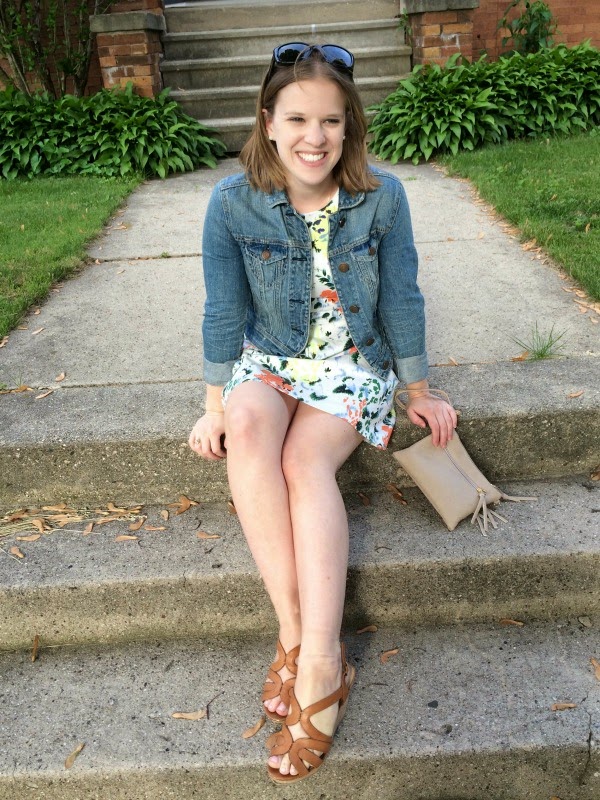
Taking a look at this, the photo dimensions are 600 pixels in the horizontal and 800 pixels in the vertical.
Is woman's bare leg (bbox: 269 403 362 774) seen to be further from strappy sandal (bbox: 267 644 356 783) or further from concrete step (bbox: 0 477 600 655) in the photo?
concrete step (bbox: 0 477 600 655)

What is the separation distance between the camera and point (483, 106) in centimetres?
593

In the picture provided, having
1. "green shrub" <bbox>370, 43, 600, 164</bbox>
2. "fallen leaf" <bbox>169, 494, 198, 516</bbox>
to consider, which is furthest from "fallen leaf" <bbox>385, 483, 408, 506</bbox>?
"green shrub" <bbox>370, 43, 600, 164</bbox>

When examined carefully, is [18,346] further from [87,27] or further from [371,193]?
[87,27]

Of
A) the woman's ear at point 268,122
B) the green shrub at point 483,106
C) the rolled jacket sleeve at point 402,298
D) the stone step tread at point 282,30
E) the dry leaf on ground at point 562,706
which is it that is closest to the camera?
the dry leaf on ground at point 562,706

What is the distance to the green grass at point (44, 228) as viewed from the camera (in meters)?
3.59

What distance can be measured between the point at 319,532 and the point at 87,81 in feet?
24.0

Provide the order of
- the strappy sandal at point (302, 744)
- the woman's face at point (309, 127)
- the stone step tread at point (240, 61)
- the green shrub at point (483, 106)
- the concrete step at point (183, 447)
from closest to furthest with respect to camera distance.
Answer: the strappy sandal at point (302, 744) < the woman's face at point (309, 127) < the concrete step at point (183, 447) < the green shrub at point (483, 106) < the stone step tread at point (240, 61)

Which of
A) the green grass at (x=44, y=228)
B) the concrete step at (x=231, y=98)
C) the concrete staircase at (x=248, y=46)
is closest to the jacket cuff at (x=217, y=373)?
the green grass at (x=44, y=228)

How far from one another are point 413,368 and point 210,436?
0.64 meters

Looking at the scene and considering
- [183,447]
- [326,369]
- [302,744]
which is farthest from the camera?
[183,447]

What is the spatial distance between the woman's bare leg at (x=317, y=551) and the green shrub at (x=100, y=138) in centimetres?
447

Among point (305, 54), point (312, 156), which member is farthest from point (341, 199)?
point (305, 54)

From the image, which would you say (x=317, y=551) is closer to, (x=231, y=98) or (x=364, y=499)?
(x=364, y=499)

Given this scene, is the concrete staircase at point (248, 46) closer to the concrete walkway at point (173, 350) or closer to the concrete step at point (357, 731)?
the concrete walkway at point (173, 350)
